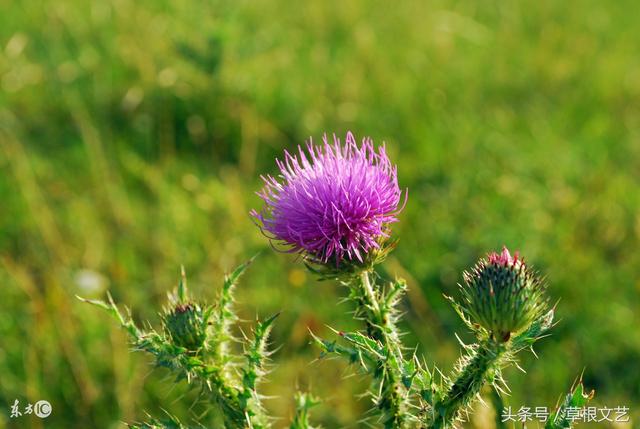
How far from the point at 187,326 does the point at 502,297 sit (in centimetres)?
82

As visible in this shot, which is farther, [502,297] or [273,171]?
[273,171]

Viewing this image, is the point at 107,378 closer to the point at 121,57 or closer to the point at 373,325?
the point at 373,325

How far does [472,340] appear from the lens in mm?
3455

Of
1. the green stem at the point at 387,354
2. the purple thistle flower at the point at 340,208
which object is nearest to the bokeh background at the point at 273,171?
the green stem at the point at 387,354

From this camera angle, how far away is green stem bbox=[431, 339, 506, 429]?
167cm

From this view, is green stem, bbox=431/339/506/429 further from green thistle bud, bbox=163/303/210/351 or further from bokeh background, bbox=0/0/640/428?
bokeh background, bbox=0/0/640/428

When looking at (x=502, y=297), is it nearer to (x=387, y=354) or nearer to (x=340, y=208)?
(x=387, y=354)

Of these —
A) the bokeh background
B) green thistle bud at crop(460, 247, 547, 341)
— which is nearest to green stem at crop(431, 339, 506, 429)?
green thistle bud at crop(460, 247, 547, 341)

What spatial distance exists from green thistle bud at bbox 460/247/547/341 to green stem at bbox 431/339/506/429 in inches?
1.8

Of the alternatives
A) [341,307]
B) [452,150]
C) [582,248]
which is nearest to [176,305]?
[341,307]

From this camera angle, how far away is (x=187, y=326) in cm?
188

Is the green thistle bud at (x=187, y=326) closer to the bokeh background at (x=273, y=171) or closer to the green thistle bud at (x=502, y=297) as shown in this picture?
the green thistle bud at (x=502, y=297)

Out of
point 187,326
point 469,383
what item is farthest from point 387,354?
point 187,326

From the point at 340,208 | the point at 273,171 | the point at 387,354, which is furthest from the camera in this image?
the point at 273,171
